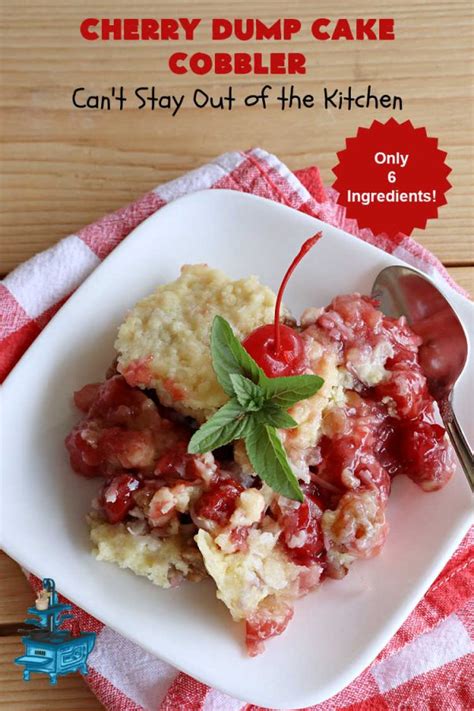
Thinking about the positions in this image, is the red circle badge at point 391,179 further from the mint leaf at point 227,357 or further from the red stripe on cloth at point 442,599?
the red stripe on cloth at point 442,599

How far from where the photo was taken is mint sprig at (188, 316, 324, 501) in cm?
252

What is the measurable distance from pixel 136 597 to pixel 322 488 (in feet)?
2.25

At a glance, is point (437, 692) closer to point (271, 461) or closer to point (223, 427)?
point (271, 461)

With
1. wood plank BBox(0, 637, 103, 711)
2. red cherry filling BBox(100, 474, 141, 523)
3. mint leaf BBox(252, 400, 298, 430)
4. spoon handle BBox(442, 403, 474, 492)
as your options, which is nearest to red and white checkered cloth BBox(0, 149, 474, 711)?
wood plank BBox(0, 637, 103, 711)

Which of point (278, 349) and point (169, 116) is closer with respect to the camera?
point (278, 349)

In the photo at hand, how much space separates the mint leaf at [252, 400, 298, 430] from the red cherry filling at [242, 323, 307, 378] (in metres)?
0.12

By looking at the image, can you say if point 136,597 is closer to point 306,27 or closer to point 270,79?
point 270,79

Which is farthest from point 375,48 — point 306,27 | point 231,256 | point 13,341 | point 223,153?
point 13,341

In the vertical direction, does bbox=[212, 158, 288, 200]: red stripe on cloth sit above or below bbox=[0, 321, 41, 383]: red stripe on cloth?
above

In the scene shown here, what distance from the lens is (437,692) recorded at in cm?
294

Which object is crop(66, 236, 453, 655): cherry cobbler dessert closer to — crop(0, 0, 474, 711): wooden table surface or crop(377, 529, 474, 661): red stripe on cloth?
crop(377, 529, 474, 661): red stripe on cloth

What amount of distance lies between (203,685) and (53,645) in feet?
1.72

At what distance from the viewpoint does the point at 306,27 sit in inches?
149

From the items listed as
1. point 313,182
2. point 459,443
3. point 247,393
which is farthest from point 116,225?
point 459,443
